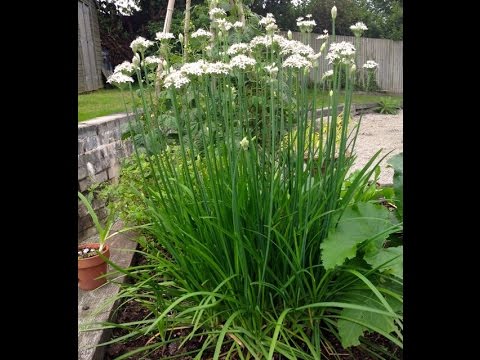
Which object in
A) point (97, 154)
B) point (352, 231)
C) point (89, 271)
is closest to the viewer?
point (352, 231)

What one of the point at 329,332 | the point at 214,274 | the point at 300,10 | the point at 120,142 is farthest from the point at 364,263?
the point at 120,142

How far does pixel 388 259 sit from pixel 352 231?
139mm

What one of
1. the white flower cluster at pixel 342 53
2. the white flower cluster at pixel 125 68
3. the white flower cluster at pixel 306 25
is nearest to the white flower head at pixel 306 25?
the white flower cluster at pixel 306 25

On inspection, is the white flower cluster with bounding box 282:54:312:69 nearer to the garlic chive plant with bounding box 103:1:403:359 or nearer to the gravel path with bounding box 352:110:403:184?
the garlic chive plant with bounding box 103:1:403:359

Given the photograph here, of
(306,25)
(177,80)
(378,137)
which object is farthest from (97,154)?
(378,137)

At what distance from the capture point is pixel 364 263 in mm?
1303

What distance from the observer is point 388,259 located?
118cm

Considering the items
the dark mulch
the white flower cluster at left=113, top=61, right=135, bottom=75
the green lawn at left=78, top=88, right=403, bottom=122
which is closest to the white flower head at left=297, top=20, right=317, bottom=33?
the white flower cluster at left=113, top=61, right=135, bottom=75

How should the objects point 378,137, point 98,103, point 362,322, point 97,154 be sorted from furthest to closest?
point 378,137
point 98,103
point 97,154
point 362,322

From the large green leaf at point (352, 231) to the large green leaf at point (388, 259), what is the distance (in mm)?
49

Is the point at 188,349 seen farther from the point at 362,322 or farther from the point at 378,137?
the point at 378,137

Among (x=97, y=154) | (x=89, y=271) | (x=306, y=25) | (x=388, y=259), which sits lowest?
(x=89, y=271)

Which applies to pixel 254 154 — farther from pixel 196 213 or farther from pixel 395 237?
pixel 395 237

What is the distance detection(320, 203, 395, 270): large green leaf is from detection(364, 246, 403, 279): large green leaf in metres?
0.05
